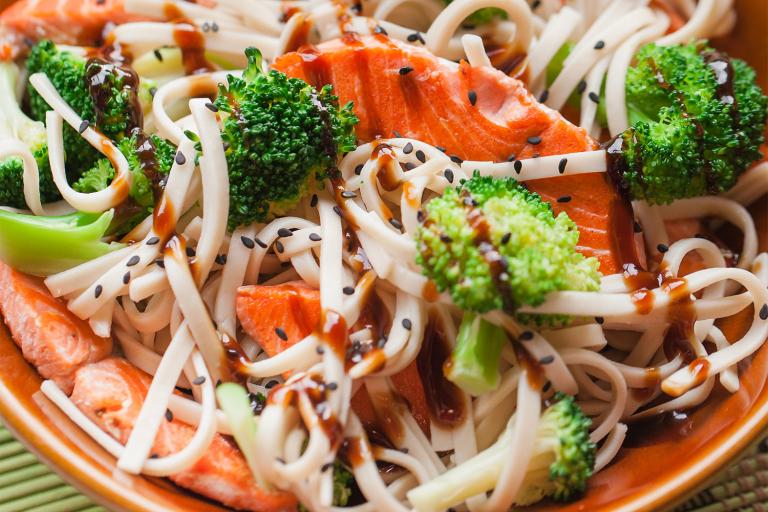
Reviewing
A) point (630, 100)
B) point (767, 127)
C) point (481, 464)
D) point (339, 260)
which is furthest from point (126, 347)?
point (767, 127)

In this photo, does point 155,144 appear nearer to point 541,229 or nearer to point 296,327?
point 296,327

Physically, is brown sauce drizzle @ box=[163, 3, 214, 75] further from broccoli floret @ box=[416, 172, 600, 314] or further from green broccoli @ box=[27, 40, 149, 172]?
broccoli floret @ box=[416, 172, 600, 314]

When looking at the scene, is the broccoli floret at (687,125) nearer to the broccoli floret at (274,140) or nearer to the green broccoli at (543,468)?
the green broccoli at (543,468)

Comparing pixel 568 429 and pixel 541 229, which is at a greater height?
pixel 541 229

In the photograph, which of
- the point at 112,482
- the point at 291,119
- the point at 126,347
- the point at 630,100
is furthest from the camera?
the point at 630,100

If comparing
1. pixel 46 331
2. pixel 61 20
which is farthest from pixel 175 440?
pixel 61 20

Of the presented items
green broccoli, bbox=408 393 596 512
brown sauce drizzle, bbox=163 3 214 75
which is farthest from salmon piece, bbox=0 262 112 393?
green broccoli, bbox=408 393 596 512

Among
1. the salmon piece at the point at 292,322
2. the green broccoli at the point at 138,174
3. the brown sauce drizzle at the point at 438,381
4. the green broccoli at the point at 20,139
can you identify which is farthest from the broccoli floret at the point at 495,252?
the green broccoli at the point at 20,139
